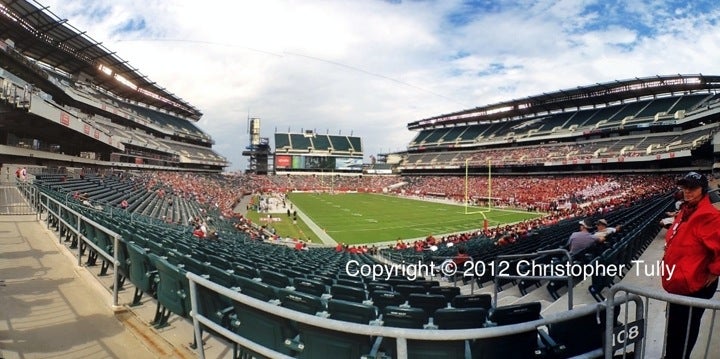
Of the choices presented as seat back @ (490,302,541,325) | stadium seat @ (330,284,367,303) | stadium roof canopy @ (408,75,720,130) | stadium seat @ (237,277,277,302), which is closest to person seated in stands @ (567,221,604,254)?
seat back @ (490,302,541,325)

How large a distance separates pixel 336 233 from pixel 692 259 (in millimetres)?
30649

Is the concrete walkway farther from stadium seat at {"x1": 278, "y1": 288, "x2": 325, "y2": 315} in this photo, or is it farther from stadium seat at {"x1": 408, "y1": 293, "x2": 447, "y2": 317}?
stadium seat at {"x1": 408, "y1": 293, "x2": 447, "y2": 317}

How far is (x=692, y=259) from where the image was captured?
3.34 meters

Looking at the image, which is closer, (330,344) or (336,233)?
(330,344)

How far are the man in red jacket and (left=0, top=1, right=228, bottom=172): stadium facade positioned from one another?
1684 cm

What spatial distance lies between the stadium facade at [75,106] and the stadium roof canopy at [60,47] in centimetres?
8

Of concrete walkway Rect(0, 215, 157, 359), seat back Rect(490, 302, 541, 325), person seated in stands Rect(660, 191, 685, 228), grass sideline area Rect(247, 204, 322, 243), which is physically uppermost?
person seated in stands Rect(660, 191, 685, 228)

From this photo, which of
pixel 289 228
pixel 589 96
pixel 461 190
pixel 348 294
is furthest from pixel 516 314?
pixel 589 96

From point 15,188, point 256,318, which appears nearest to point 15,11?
point 15,188

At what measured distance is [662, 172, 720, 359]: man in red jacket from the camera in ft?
10.4

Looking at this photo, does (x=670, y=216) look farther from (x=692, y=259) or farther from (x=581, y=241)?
(x=692, y=259)

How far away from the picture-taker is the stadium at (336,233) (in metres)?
3.29

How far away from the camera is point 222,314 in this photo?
3773 millimetres

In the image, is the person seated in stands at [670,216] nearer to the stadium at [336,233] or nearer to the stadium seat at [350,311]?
the stadium at [336,233]
